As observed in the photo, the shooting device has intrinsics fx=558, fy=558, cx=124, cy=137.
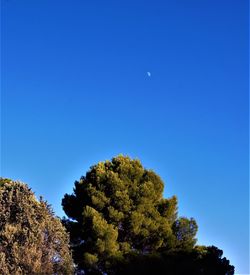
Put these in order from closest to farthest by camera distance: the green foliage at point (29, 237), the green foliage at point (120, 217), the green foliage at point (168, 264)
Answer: the green foliage at point (29, 237) < the green foliage at point (168, 264) < the green foliage at point (120, 217)

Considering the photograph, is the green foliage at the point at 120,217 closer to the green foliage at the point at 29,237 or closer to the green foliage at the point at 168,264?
the green foliage at the point at 168,264

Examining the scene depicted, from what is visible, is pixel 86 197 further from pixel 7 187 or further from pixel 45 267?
pixel 45 267

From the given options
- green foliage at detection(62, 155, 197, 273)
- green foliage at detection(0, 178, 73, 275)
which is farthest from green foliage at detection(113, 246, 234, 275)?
green foliage at detection(0, 178, 73, 275)

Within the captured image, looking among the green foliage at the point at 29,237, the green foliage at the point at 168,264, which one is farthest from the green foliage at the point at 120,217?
the green foliage at the point at 29,237

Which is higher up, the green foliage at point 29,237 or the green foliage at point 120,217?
the green foliage at point 120,217

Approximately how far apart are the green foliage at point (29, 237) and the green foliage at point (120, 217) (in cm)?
371

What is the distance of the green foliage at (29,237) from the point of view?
73.1 ft

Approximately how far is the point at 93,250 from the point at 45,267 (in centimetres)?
600

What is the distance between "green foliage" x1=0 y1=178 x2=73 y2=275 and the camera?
2228 centimetres

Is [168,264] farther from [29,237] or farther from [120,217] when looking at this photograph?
[29,237]

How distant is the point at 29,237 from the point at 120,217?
7.49 metres

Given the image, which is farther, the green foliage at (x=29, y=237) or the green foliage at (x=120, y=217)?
the green foliage at (x=120, y=217)

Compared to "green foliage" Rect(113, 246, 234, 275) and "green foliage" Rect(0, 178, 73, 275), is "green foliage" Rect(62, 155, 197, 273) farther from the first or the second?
"green foliage" Rect(0, 178, 73, 275)

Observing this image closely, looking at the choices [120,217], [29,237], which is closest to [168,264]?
[120,217]
